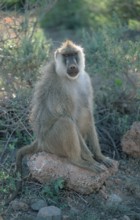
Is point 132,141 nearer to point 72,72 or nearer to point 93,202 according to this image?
point 93,202

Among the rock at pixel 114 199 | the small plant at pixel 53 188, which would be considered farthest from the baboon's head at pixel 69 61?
the rock at pixel 114 199

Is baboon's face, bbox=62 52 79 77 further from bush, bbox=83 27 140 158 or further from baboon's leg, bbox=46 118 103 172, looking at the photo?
bush, bbox=83 27 140 158

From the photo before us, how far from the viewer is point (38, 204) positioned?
5.80 meters

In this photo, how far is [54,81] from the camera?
6.12m

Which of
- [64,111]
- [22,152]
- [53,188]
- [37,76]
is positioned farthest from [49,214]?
[37,76]

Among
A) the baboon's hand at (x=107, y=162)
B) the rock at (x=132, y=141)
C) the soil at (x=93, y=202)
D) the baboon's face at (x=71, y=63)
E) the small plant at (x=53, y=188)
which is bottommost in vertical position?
the soil at (x=93, y=202)

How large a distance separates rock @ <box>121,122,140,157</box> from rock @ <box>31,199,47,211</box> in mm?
1486

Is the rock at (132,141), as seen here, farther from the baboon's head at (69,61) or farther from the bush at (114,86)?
the baboon's head at (69,61)

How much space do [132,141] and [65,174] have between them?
1199 mm

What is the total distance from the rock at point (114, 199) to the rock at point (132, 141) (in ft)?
2.95

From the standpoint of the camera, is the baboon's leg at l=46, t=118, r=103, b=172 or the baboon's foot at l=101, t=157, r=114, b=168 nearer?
the baboon's leg at l=46, t=118, r=103, b=172

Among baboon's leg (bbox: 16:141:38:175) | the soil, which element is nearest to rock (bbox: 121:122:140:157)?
the soil

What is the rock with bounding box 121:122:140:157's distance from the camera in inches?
267

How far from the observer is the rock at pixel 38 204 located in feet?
18.9
